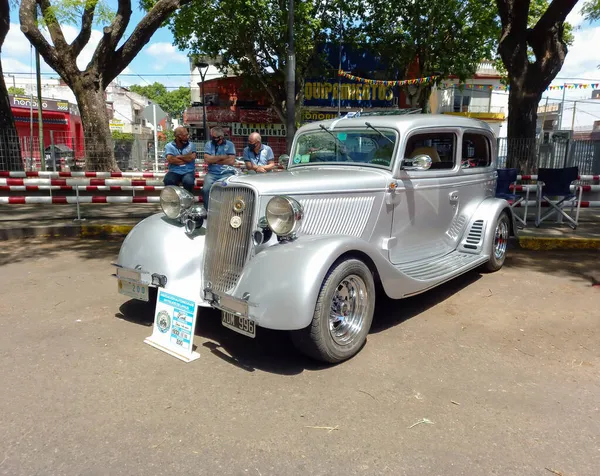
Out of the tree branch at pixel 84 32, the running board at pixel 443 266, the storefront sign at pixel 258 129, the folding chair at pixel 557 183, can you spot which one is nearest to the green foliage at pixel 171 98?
the storefront sign at pixel 258 129

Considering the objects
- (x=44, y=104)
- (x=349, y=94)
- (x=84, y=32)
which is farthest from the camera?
(x=44, y=104)

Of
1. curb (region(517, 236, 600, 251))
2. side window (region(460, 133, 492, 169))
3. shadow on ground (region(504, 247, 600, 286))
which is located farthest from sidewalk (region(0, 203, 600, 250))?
side window (region(460, 133, 492, 169))

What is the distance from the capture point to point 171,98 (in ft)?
323

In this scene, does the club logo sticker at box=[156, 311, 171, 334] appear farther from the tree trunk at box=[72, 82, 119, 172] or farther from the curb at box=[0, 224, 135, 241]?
the tree trunk at box=[72, 82, 119, 172]

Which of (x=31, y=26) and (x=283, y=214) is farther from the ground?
(x=31, y=26)

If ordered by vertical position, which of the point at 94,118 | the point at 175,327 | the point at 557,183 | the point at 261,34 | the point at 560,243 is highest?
the point at 261,34

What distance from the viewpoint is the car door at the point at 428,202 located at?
4430 mm

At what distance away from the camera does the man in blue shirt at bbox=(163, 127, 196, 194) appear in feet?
24.3

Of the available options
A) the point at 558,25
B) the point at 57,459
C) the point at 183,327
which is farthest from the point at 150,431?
the point at 558,25

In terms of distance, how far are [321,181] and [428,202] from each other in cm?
151

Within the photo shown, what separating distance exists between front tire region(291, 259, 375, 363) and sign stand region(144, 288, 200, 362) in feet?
2.57

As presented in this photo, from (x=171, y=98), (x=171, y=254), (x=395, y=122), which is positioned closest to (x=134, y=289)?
(x=171, y=254)

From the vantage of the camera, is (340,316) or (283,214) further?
(340,316)

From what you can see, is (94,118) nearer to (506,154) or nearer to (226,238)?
(226,238)
